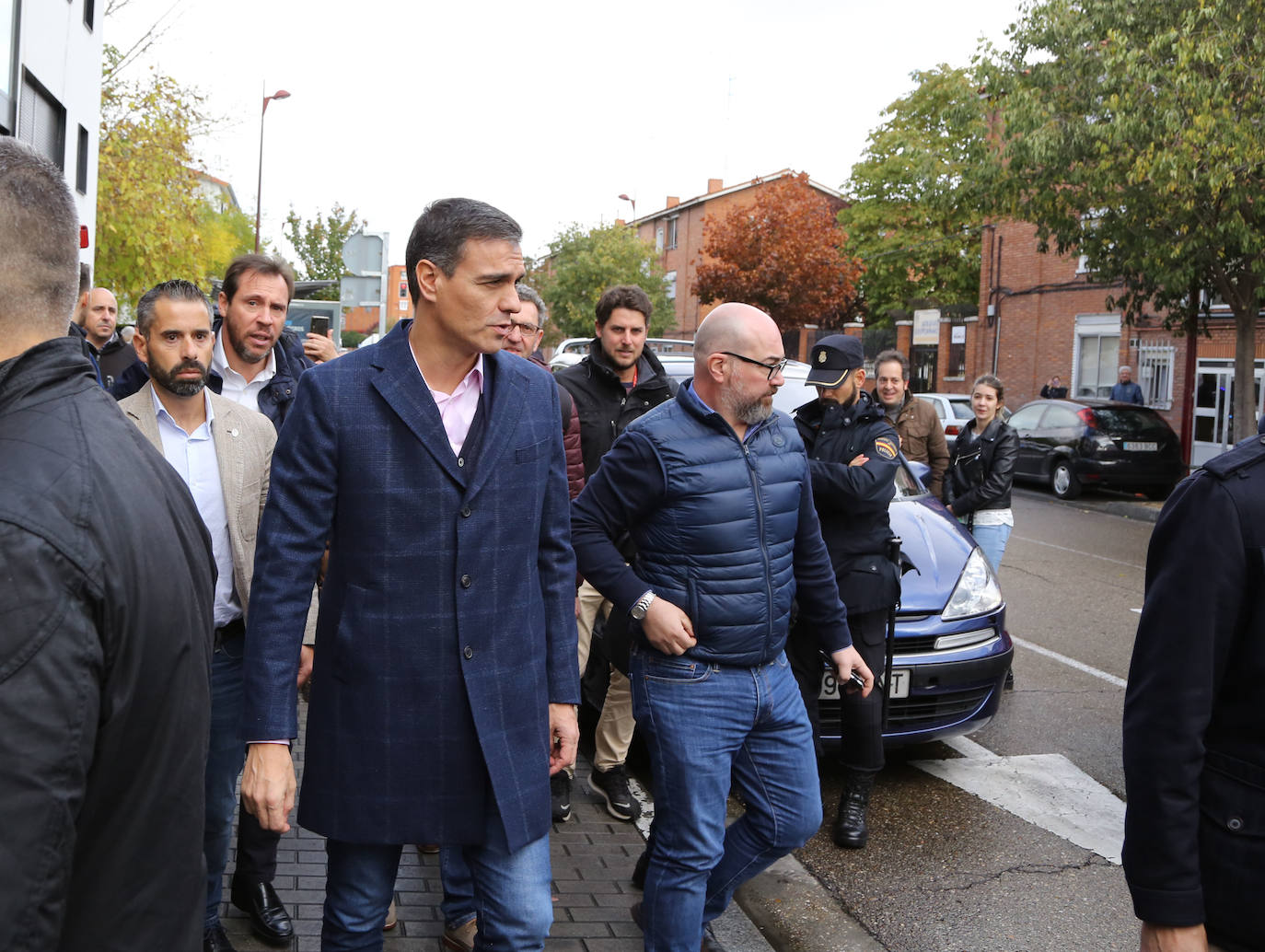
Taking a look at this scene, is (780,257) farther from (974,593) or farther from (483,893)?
(483,893)

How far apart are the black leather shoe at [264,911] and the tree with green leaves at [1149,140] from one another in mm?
15327

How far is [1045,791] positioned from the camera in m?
5.70

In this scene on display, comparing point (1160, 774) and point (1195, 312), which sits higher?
point (1195, 312)

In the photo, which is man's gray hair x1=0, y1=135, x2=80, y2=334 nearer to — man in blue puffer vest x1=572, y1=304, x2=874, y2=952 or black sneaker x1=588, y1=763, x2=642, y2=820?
man in blue puffer vest x1=572, y1=304, x2=874, y2=952

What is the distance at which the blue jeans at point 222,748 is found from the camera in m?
3.54

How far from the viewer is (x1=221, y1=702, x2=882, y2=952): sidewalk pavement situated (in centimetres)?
391

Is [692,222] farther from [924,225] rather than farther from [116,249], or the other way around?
[116,249]

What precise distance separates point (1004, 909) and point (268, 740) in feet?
9.45

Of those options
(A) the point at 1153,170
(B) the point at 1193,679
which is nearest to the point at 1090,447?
(A) the point at 1153,170

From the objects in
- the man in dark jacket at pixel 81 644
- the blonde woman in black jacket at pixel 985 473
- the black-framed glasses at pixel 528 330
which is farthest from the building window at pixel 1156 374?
the man in dark jacket at pixel 81 644

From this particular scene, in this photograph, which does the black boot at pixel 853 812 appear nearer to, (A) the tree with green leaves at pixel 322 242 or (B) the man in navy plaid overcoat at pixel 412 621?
(B) the man in navy plaid overcoat at pixel 412 621

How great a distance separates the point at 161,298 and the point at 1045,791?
14.2ft

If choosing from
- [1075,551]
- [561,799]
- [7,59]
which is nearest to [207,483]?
[561,799]

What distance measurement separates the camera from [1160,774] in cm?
204
